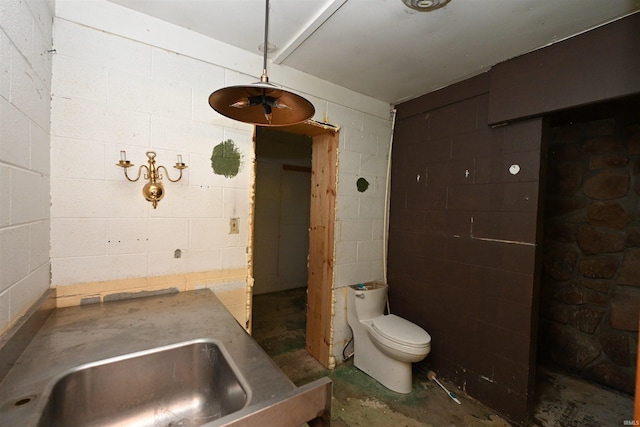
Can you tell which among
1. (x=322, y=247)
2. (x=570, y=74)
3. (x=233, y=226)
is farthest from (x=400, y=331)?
(x=570, y=74)

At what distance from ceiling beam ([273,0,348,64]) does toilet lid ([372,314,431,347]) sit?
83.8 inches

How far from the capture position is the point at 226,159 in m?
1.69

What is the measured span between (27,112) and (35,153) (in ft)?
0.55

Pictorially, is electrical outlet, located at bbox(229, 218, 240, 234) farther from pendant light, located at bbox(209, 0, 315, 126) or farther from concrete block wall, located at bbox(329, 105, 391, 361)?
concrete block wall, located at bbox(329, 105, 391, 361)

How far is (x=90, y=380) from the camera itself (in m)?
0.84

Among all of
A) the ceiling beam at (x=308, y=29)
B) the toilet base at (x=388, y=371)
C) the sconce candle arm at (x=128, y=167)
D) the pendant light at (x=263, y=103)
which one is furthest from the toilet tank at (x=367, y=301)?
the ceiling beam at (x=308, y=29)

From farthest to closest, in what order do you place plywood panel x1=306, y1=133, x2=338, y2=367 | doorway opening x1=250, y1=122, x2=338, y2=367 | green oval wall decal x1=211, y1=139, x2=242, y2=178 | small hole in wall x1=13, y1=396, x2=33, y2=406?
doorway opening x1=250, y1=122, x2=338, y2=367, plywood panel x1=306, y1=133, x2=338, y2=367, green oval wall decal x1=211, y1=139, x2=242, y2=178, small hole in wall x1=13, y1=396, x2=33, y2=406

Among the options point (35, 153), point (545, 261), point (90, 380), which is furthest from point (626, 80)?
point (35, 153)

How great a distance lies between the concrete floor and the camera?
172 centimetres

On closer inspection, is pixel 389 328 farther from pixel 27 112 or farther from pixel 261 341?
pixel 27 112

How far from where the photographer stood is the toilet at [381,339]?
1921 mm

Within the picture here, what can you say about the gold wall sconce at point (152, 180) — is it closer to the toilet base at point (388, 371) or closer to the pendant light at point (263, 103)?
the pendant light at point (263, 103)

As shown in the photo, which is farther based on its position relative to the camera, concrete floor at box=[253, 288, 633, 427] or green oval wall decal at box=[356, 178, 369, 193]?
green oval wall decal at box=[356, 178, 369, 193]

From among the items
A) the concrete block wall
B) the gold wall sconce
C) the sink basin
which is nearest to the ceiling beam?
the concrete block wall
